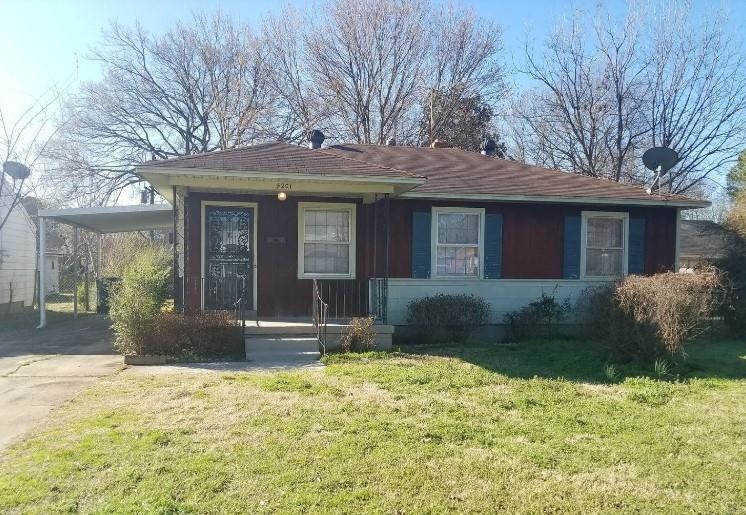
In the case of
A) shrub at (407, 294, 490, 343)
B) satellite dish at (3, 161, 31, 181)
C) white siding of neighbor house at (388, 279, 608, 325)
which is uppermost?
satellite dish at (3, 161, 31, 181)

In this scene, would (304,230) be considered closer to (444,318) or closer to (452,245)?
(452,245)

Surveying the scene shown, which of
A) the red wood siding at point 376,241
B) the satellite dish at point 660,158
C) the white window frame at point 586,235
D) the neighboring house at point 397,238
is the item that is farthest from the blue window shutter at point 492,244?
the satellite dish at point 660,158

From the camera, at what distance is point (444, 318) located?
32.2 feet

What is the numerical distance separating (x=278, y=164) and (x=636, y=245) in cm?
749

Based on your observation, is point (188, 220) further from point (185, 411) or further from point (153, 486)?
point (153, 486)

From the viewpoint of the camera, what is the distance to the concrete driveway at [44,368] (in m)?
5.38

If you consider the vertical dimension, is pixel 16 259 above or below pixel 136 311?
above

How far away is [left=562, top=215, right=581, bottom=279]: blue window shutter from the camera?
11.2 meters

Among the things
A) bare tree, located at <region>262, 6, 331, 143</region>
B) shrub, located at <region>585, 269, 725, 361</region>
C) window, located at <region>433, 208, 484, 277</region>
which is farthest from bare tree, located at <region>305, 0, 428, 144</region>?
shrub, located at <region>585, 269, 725, 361</region>

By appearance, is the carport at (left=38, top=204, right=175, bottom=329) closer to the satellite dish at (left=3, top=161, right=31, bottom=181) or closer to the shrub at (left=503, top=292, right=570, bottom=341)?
the satellite dish at (left=3, top=161, right=31, bottom=181)

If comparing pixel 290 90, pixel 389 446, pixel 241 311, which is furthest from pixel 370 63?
pixel 389 446

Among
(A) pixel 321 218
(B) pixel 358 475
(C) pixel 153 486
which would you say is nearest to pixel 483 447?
(B) pixel 358 475

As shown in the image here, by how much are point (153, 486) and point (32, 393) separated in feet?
11.3

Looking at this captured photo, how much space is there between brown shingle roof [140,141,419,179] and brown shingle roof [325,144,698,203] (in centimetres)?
149
